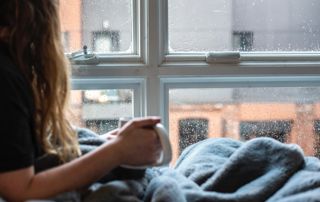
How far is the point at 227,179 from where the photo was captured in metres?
1.16

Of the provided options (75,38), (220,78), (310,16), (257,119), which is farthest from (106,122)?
(310,16)

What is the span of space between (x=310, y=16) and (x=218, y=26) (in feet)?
1.01

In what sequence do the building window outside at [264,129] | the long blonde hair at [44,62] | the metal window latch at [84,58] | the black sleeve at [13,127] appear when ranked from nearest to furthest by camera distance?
the black sleeve at [13,127] → the long blonde hair at [44,62] → the metal window latch at [84,58] → the building window outside at [264,129]

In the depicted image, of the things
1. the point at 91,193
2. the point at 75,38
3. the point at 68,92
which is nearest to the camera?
the point at 91,193

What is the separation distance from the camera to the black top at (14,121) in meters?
0.89

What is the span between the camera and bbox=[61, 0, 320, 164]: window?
1.53 metres

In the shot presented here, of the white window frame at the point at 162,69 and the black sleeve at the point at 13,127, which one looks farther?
the white window frame at the point at 162,69

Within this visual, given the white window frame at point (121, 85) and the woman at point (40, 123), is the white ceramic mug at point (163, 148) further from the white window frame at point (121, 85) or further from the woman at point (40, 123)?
the white window frame at point (121, 85)

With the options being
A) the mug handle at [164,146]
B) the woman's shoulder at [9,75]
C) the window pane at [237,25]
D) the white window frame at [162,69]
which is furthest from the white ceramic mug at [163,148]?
the window pane at [237,25]

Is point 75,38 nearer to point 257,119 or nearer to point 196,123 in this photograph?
point 196,123

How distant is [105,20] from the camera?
61.3 inches

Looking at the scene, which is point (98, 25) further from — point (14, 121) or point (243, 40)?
point (14, 121)

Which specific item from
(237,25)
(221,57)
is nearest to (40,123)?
(221,57)

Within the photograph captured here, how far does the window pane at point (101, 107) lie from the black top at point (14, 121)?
58 centimetres
